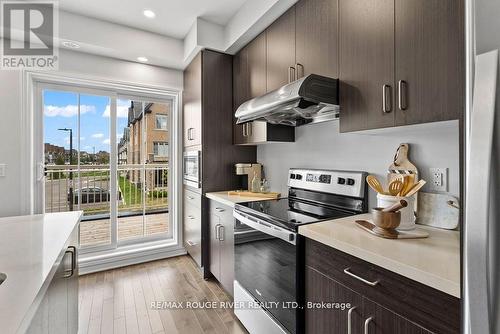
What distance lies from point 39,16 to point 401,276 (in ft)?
10.9

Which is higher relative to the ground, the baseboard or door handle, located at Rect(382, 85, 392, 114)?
door handle, located at Rect(382, 85, 392, 114)

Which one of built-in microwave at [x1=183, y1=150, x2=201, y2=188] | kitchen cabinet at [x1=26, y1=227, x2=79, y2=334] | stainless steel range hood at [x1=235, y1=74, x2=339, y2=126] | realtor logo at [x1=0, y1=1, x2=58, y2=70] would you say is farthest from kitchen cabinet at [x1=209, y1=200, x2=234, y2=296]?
realtor logo at [x1=0, y1=1, x2=58, y2=70]

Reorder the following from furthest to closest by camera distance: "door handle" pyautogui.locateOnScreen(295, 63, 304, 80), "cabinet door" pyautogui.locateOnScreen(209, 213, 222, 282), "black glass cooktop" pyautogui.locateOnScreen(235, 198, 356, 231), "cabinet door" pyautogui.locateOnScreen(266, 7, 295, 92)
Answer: "cabinet door" pyautogui.locateOnScreen(209, 213, 222, 282)
"cabinet door" pyautogui.locateOnScreen(266, 7, 295, 92)
"door handle" pyautogui.locateOnScreen(295, 63, 304, 80)
"black glass cooktop" pyautogui.locateOnScreen(235, 198, 356, 231)

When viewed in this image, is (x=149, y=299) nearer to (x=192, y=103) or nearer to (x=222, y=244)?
(x=222, y=244)

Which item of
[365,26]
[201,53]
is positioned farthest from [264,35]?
[365,26]

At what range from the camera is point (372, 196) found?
1.58m

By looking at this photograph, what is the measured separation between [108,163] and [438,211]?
315cm

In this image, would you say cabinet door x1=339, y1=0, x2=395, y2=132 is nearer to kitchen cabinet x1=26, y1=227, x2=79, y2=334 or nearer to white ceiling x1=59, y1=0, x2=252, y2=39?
white ceiling x1=59, y1=0, x2=252, y2=39

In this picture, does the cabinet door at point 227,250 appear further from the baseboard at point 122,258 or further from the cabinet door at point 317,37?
the cabinet door at point 317,37

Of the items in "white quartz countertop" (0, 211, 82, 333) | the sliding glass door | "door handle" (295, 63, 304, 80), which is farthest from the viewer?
the sliding glass door

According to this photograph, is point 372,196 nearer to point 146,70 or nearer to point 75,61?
point 146,70

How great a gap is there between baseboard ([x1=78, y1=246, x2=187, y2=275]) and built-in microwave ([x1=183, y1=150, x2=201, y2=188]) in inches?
35.2

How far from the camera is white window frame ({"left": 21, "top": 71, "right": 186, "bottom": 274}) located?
240 cm

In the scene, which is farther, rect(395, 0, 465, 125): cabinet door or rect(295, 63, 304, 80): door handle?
rect(295, 63, 304, 80): door handle
